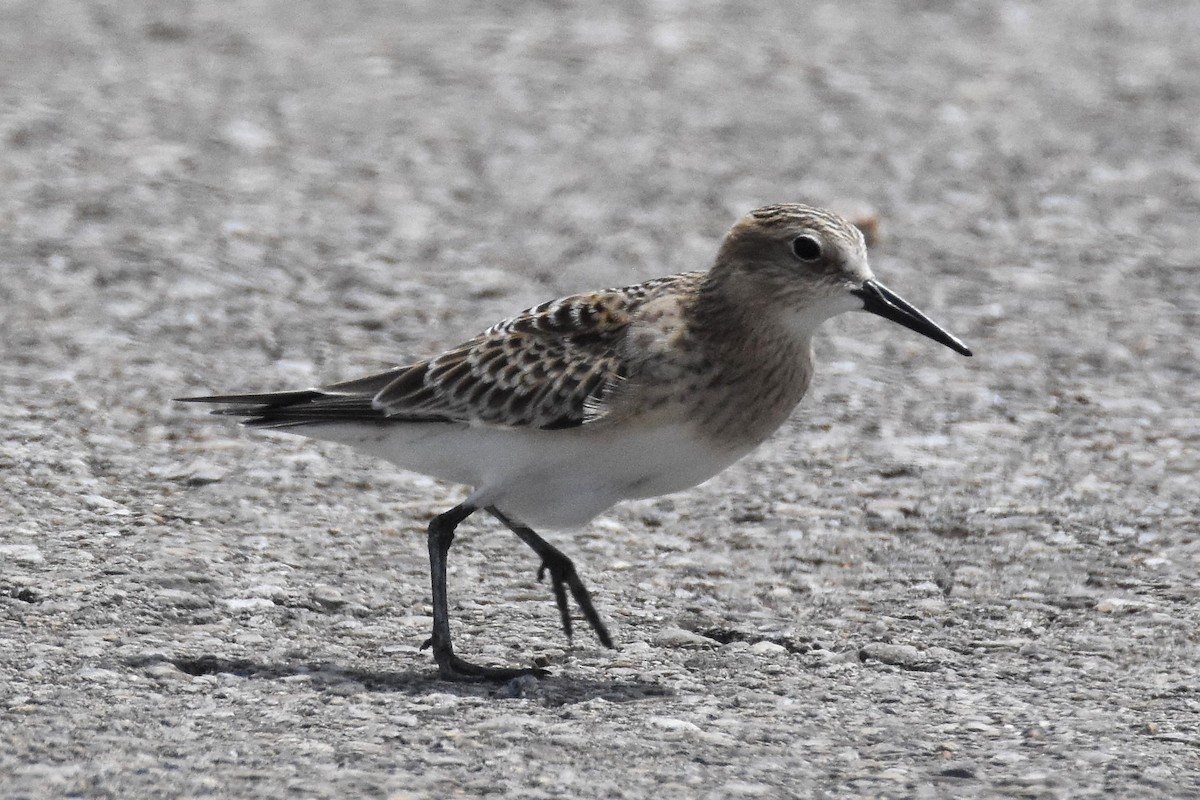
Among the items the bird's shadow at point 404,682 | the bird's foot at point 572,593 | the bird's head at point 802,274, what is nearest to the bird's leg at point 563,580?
the bird's foot at point 572,593

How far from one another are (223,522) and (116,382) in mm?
1643

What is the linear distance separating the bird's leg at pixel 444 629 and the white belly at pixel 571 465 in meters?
0.16

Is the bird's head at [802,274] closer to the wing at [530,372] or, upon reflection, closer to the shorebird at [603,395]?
the shorebird at [603,395]

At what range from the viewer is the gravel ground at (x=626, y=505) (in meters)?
5.53

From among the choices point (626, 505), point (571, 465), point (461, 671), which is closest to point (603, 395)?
point (571, 465)

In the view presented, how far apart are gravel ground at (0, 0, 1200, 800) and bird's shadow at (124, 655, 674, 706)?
0.07 feet

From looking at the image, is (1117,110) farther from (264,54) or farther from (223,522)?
(223,522)

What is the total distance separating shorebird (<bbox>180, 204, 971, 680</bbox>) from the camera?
6145 millimetres

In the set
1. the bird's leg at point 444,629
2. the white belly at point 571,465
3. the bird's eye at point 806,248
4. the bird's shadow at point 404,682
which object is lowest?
the bird's shadow at point 404,682

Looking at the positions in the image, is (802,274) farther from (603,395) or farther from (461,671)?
(461,671)

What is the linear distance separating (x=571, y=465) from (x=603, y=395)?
27 cm

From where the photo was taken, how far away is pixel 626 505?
7836 millimetres

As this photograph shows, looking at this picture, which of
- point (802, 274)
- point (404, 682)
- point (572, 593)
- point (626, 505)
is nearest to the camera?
point (404, 682)

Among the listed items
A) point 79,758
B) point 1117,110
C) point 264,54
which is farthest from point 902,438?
point 264,54
